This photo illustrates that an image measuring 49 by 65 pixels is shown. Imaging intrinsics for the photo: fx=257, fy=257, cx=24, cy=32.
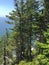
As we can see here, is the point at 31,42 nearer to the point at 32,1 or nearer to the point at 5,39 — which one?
the point at 32,1

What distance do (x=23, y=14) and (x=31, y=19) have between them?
2.29 metres

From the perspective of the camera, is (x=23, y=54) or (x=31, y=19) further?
(x=23, y=54)

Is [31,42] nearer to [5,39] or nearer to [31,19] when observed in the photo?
[31,19]

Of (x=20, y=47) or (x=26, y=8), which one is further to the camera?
(x=20, y=47)

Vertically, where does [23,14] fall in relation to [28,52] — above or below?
above

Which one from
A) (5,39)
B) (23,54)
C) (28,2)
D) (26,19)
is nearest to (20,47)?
(23,54)

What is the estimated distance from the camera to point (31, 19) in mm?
33438

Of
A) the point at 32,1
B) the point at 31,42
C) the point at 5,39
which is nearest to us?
the point at 32,1

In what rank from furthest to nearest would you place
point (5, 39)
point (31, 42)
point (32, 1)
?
point (5, 39)
point (31, 42)
point (32, 1)

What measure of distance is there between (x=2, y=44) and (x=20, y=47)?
13772 millimetres

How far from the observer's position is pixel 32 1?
33406mm

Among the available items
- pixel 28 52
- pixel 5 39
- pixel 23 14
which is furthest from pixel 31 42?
pixel 5 39

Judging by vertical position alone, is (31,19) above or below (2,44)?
above

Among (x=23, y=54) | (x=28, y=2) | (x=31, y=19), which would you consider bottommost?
(x=23, y=54)
